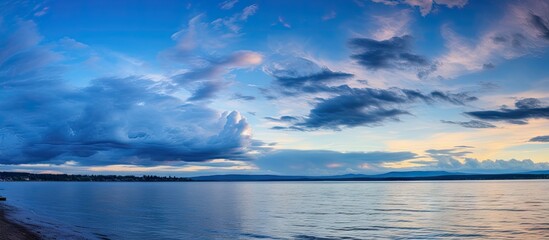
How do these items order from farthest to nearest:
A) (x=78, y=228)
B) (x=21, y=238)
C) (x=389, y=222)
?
(x=389, y=222) → (x=78, y=228) → (x=21, y=238)

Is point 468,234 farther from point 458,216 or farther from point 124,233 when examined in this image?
point 124,233

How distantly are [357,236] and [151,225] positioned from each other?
31.1 m

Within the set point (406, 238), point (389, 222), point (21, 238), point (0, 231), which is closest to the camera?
point (21, 238)

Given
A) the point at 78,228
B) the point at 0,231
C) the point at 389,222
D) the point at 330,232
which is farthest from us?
the point at 389,222

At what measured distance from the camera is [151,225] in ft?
213

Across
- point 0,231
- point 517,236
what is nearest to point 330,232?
point 517,236

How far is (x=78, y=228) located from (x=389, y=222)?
4582cm

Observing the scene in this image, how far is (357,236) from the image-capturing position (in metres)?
52.6

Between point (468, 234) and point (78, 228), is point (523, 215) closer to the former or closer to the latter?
point (468, 234)

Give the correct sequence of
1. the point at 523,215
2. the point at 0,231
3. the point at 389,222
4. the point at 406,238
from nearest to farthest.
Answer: the point at 0,231, the point at 406,238, the point at 389,222, the point at 523,215

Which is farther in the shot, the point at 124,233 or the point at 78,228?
the point at 78,228

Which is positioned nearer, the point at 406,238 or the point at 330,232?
the point at 406,238

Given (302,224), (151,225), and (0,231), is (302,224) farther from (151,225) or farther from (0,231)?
(0,231)

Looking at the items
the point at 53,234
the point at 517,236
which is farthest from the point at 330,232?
the point at 53,234
